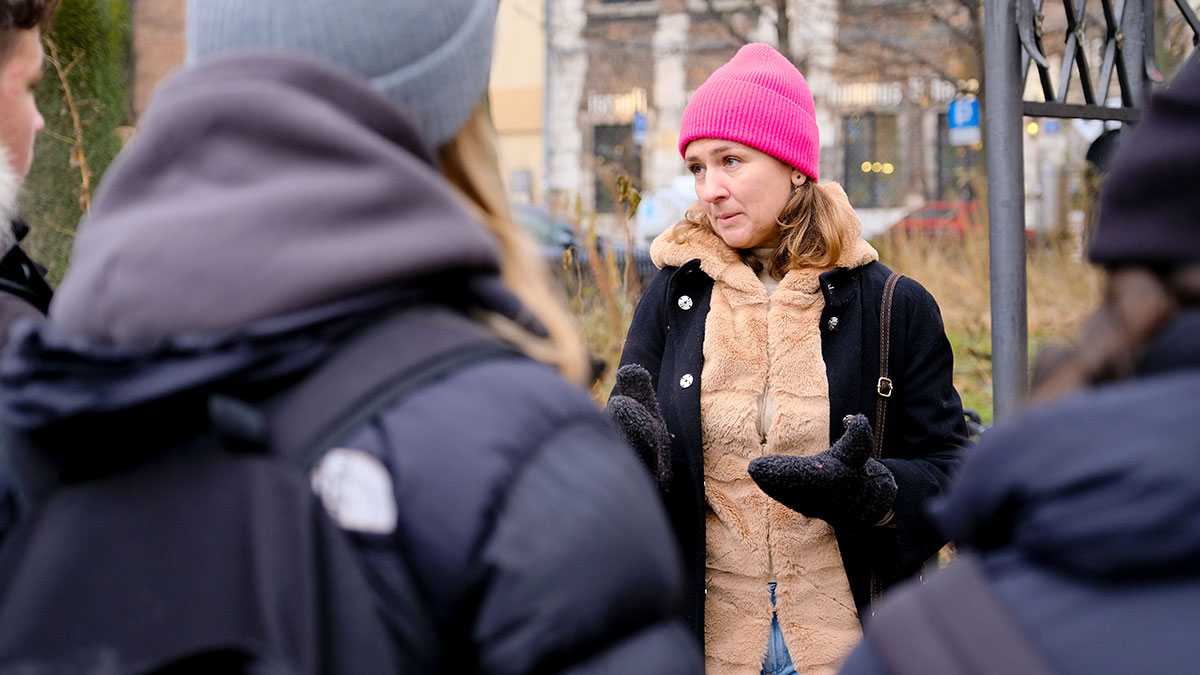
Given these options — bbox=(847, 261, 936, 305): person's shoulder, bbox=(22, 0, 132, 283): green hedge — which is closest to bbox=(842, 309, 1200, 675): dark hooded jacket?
bbox=(847, 261, 936, 305): person's shoulder

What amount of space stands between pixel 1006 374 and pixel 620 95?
2259 cm

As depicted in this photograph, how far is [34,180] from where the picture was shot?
570 cm

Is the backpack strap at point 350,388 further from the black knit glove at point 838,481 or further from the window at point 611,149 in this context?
the window at point 611,149

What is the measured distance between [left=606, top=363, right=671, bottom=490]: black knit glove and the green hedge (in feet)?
12.2

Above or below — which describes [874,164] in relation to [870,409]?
above

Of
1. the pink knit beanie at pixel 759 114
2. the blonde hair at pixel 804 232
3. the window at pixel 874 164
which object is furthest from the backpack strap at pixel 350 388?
the window at pixel 874 164

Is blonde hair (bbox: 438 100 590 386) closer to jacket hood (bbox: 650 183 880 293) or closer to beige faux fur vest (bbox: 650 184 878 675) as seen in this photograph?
beige faux fur vest (bbox: 650 184 878 675)

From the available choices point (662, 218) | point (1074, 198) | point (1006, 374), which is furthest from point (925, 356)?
point (662, 218)

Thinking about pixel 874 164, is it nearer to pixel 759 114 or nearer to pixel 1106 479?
pixel 759 114

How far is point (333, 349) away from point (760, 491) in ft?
5.60

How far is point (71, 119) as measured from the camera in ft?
18.9

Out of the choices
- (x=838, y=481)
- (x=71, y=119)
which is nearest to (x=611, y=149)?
(x=71, y=119)

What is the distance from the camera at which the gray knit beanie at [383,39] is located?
122cm

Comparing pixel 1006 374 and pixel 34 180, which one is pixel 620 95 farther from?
pixel 1006 374
